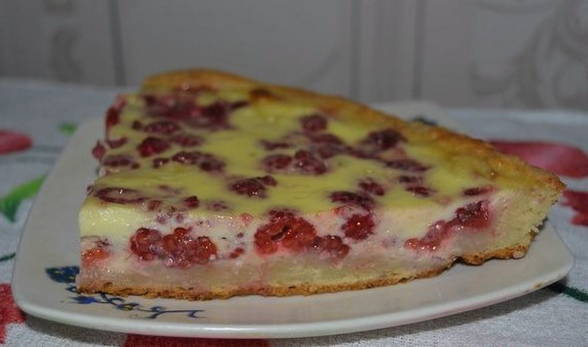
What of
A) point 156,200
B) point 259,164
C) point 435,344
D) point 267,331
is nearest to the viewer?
point 267,331

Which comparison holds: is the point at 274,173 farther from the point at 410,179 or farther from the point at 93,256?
the point at 93,256

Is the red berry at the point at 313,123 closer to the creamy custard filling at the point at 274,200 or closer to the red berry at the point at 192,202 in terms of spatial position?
the creamy custard filling at the point at 274,200

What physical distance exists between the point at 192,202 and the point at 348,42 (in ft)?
5.88

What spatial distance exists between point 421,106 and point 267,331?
1476mm

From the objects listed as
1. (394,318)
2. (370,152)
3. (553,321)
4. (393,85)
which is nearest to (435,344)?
(394,318)

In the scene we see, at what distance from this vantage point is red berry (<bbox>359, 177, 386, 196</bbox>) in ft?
6.94

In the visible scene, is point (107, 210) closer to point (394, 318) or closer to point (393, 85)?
point (394, 318)

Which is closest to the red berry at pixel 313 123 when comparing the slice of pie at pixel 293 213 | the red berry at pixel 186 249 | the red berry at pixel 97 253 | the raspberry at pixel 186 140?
the slice of pie at pixel 293 213

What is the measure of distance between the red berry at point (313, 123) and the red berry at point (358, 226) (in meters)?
0.57

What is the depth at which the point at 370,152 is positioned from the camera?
238 centimetres

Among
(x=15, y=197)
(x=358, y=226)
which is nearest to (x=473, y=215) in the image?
(x=358, y=226)

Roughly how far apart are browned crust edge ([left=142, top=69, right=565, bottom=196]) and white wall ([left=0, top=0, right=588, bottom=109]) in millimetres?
843

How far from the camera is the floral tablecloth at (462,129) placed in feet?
6.17

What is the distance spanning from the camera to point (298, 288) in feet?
6.62
